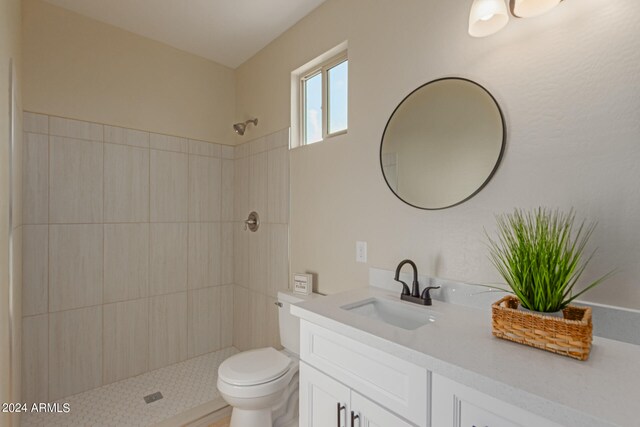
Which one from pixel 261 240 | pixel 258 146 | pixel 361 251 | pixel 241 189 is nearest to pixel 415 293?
pixel 361 251

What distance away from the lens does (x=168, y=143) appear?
2512 mm

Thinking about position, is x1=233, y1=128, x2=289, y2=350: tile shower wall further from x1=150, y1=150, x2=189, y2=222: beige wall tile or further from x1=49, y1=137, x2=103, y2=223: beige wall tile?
x1=49, y1=137, x2=103, y2=223: beige wall tile

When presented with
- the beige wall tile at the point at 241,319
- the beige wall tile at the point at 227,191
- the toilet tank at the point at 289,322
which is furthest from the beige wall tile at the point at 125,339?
the toilet tank at the point at 289,322

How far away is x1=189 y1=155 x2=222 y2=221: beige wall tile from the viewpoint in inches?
→ 104

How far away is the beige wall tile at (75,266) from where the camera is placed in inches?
79.4

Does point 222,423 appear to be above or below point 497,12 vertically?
below

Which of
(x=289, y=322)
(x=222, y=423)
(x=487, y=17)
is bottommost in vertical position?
(x=222, y=423)

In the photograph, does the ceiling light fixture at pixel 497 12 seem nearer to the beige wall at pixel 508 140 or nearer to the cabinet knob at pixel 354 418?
the beige wall at pixel 508 140

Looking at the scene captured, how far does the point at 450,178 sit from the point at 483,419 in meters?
0.89

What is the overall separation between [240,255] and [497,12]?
246 centimetres

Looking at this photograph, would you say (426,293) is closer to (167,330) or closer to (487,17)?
(487,17)

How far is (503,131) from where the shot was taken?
3.79 ft

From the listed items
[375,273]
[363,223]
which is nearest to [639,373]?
[375,273]

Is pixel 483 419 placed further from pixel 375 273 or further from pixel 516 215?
pixel 375 273
